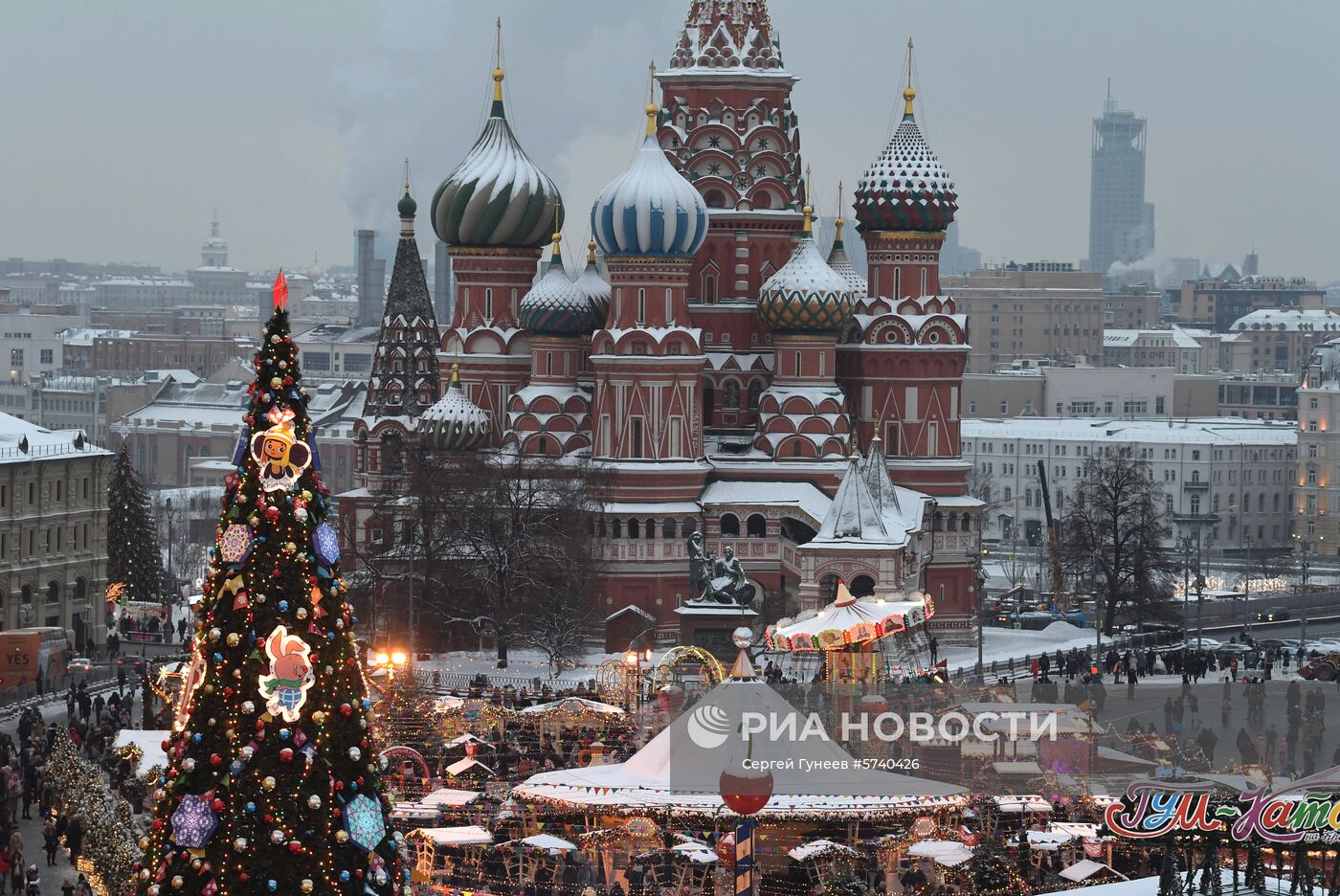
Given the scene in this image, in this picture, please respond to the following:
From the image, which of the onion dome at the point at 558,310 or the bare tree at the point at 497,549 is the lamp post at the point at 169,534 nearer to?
the bare tree at the point at 497,549

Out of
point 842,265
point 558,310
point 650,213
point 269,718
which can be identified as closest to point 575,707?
point 650,213

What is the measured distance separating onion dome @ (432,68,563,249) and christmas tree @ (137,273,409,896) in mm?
36548

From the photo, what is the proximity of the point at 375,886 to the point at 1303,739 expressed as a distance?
20298 millimetres

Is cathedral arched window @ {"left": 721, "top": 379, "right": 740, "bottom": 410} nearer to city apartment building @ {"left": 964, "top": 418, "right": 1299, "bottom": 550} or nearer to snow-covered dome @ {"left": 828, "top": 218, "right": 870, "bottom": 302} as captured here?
snow-covered dome @ {"left": 828, "top": 218, "right": 870, "bottom": 302}

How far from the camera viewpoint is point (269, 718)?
17.9m

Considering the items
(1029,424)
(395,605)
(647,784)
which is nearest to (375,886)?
(647,784)

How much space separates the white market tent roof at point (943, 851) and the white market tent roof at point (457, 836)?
3.94 metres

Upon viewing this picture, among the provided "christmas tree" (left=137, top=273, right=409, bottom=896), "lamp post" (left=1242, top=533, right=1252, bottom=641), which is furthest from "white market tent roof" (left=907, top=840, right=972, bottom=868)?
"lamp post" (left=1242, top=533, right=1252, bottom=641)

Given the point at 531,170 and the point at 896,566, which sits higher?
the point at 531,170

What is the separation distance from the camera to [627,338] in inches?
1986

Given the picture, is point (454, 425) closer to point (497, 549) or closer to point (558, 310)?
point (558, 310)

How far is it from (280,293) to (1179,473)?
247 ft

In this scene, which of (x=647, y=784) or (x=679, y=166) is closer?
(x=647, y=784)

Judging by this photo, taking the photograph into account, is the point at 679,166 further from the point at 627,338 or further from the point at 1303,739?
the point at 1303,739
